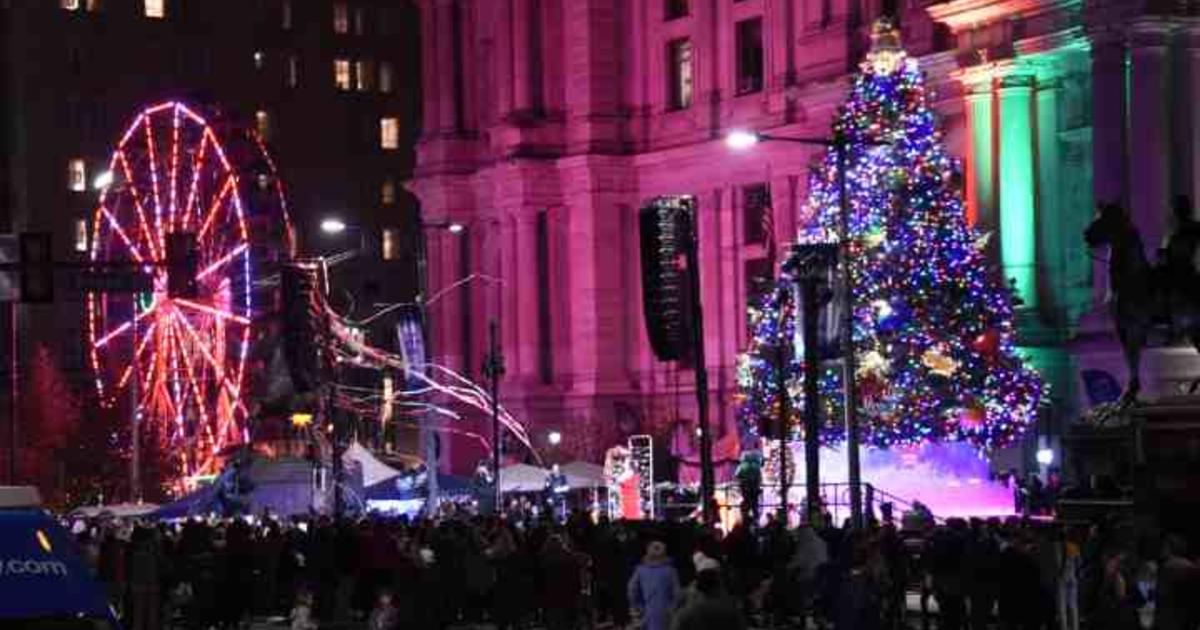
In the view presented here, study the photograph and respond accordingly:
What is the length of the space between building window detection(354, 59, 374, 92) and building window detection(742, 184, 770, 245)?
50237 mm

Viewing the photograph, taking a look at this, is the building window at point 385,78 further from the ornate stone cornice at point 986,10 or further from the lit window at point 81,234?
the ornate stone cornice at point 986,10

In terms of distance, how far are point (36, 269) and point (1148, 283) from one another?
47.1ft

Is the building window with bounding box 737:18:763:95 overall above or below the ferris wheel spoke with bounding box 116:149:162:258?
above

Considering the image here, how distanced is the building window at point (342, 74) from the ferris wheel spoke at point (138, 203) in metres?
66.9

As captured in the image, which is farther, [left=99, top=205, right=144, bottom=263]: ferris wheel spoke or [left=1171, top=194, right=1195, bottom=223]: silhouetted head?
[left=99, top=205, right=144, bottom=263]: ferris wheel spoke

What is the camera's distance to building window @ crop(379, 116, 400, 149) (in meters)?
140

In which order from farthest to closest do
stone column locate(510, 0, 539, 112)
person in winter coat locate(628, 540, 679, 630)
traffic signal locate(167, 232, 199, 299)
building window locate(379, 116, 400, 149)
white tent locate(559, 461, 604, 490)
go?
1. building window locate(379, 116, 400, 149)
2. stone column locate(510, 0, 539, 112)
3. white tent locate(559, 461, 604, 490)
4. traffic signal locate(167, 232, 199, 299)
5. person in winter coat locate(628, 540, 679, 630)

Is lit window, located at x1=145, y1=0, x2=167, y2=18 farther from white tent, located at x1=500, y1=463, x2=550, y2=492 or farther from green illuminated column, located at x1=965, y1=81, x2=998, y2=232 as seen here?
green illuminated column, located at x1=965, y1=81, x2=998, y2=232

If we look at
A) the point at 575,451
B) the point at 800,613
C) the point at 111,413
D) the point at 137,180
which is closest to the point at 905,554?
the point at 800,613

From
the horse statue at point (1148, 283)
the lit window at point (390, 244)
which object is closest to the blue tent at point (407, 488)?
the horse statue at point (1148, 283)

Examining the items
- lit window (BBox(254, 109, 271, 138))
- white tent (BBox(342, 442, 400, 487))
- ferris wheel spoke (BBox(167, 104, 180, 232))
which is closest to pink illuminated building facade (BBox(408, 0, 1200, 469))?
white tent (BBox(342, 442, 400, 487))

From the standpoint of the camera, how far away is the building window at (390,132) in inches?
5531

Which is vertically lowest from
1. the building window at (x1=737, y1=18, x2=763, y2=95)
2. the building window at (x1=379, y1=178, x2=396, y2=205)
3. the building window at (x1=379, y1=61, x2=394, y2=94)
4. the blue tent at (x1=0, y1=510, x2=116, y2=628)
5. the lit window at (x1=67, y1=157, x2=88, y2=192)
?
the blue tent at (x1=0, y1=510, x2=116, y2=628)

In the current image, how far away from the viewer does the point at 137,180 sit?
7275 cm
